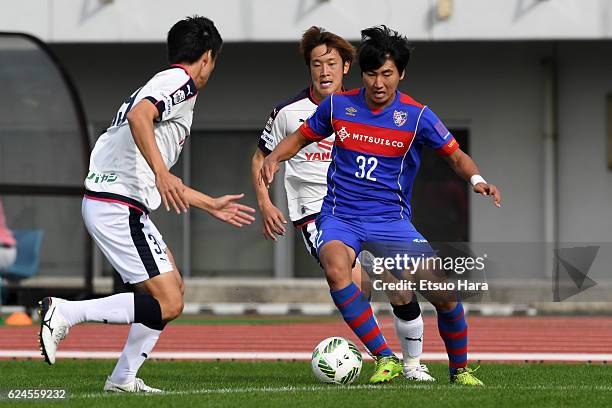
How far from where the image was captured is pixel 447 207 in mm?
20828

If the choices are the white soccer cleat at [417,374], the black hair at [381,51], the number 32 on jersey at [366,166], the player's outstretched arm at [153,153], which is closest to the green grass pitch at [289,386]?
the white soccer cleat at [417,374]

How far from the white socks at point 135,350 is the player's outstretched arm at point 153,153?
0.83m

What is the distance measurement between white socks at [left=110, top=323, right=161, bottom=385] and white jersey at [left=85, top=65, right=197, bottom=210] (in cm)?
70

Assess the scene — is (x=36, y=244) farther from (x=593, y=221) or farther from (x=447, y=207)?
(x=593, y=221)

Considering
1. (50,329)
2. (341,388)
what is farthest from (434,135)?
(50,329)

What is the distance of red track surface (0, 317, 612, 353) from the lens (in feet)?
38.5

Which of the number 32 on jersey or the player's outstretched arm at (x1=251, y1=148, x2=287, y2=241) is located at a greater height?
the number 32 on jersey

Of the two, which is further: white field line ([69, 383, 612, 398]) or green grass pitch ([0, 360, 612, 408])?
white field line ([69, 383, 612, 398])

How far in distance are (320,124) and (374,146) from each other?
0.38 meters

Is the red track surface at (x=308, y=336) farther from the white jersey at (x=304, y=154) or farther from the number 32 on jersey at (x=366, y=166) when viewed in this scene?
the number 32 on jersey at (x=366, y=166)

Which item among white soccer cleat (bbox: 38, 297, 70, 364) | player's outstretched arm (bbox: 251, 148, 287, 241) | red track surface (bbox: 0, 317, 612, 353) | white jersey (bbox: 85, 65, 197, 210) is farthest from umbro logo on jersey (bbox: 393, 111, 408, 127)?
red track surface (bbox: 0, 317, 612, 353)

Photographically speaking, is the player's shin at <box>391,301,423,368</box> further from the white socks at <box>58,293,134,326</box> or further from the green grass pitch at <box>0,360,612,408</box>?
the white socks at <box>58,293,134,326</box>

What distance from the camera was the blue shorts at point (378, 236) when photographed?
8.19 m

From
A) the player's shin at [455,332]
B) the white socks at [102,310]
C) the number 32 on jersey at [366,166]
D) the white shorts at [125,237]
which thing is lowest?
the player's shin at [455,332]
